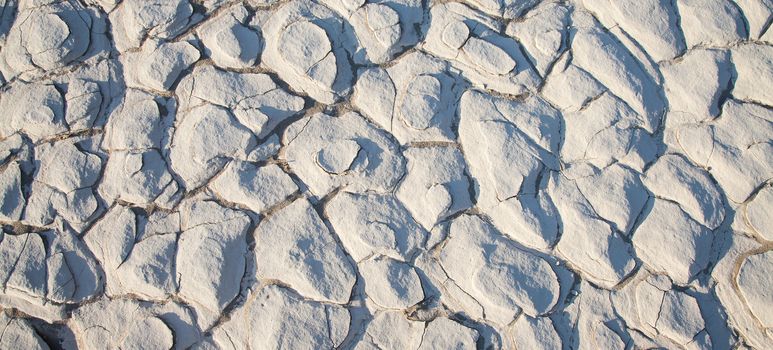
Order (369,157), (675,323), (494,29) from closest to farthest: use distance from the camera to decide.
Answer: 1. (675,323)
2. (369,157)
3. (494,29)

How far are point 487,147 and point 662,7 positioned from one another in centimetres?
63

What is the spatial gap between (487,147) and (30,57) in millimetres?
1258

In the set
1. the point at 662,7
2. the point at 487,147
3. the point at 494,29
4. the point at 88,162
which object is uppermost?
the point at 662,7

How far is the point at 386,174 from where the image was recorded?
Answer: 1.47 metres

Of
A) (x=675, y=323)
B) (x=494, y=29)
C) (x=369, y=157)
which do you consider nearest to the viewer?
(x=675, y=323)

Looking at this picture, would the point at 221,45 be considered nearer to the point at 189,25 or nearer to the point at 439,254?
the point at 189,25

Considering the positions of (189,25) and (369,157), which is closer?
(369,157)

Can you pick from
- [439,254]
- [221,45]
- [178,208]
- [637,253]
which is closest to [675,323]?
[637,253]

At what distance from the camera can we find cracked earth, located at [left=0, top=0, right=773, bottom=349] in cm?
140

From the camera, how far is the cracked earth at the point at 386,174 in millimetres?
1398

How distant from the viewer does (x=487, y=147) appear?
1488 millimetres

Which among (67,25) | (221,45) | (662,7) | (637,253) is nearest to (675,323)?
(637,253)

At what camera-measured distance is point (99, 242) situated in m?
1.45

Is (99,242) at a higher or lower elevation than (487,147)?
lower
